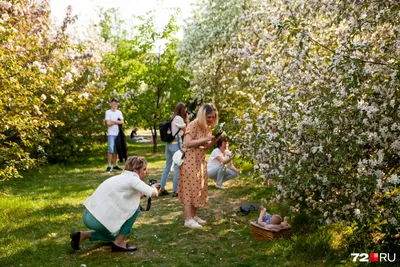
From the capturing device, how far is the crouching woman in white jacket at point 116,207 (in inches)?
218

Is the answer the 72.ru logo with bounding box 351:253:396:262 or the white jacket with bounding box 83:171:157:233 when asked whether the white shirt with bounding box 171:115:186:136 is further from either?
the 72.ru logo with bounding box 351:253:396:262

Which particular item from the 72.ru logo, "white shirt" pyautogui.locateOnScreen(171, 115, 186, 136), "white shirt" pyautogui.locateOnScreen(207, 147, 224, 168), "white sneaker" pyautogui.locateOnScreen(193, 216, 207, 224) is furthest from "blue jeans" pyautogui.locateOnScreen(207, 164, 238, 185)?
the 72.ru logo

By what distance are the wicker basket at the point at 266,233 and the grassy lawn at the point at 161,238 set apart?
0.09 meters

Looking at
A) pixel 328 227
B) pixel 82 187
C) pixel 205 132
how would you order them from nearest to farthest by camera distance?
pixel 328 227 → pixel 205 132 → pixel 82 187

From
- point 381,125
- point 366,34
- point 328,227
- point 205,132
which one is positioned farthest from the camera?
point 205,132

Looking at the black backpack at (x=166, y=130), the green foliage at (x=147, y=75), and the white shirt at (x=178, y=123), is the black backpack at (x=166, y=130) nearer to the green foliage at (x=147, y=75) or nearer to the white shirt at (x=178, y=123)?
→ the white shirt at (x=178, y=123)

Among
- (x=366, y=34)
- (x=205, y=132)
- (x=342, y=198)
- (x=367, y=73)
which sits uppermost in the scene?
(x=366, y=34)

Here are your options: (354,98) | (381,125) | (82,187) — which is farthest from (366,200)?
(82,187)

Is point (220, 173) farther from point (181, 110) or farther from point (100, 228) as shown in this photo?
point (100, 228)

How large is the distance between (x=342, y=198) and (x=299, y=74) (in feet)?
6.91

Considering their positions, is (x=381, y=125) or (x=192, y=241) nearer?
(x=381, y=125)

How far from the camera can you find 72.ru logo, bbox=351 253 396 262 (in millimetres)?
4692

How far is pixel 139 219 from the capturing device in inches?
297

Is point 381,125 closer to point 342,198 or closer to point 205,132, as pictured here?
point 342,198
